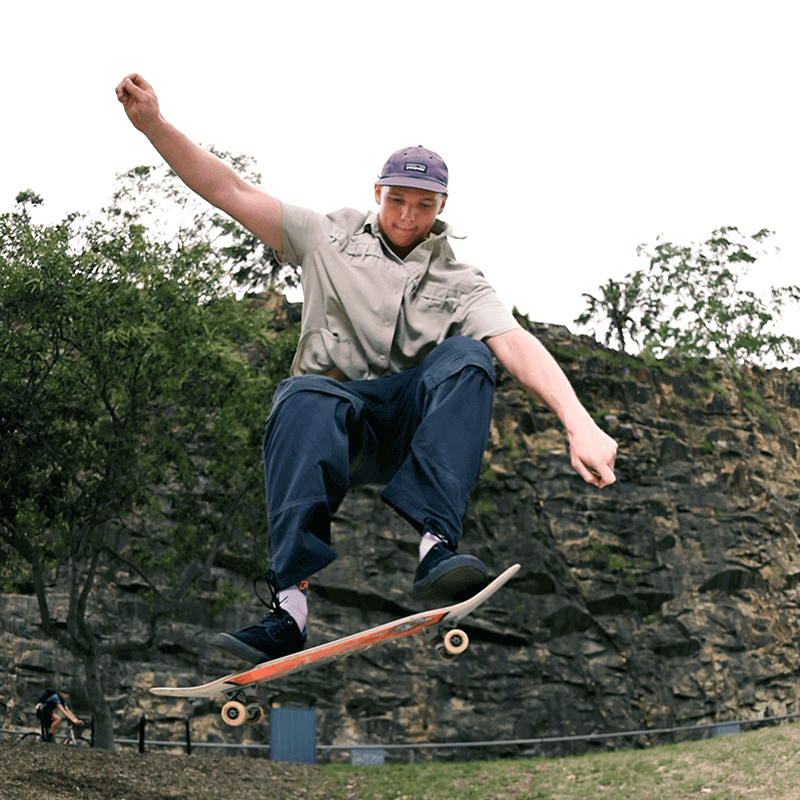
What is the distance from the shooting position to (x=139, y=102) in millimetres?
2818

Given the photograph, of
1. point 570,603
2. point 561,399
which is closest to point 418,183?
point 561,399

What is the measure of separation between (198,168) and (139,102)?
0.86ft

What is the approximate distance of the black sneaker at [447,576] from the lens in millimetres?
2457

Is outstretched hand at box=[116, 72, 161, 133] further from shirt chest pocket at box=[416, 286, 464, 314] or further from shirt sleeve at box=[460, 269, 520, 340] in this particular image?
shirt sleeve at box=[460, 269, 520, 340]

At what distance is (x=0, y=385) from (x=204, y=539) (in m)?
4.12

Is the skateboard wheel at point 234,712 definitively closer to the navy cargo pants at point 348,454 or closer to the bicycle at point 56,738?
the navy cargo pants at point 348,454

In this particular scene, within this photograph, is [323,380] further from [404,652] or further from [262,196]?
[404,652]

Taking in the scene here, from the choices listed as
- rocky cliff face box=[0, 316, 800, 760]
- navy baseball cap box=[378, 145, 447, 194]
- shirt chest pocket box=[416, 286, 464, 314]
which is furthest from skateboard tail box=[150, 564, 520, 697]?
rocky cliff face box=[0, 316, 800, 760]

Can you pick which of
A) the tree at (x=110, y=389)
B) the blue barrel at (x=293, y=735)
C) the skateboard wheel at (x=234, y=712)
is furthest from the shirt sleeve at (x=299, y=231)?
the blue barrel at (x=293, y=735)

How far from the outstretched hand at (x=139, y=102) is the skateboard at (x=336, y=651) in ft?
5.52

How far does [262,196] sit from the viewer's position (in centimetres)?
298

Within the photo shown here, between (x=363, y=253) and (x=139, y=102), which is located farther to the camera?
(x=363, y=253)

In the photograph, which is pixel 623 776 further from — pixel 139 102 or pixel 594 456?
pixel 139 102

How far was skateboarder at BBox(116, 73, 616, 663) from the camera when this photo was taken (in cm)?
254
